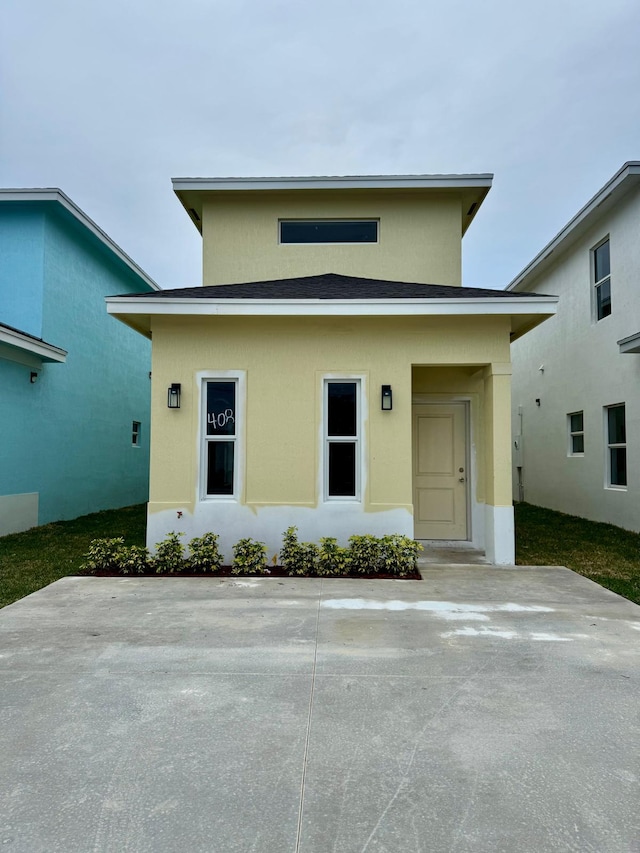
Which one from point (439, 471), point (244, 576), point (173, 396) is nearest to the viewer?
point (244, 576)

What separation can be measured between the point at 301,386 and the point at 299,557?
2.12 meters

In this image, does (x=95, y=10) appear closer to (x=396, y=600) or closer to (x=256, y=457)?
(x=256, y=457)

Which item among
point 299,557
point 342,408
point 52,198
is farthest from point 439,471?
point 52,198

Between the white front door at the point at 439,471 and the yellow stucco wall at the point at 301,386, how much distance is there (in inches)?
38.6

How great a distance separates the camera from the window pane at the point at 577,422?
1162 centimetres

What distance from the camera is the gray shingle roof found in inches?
254

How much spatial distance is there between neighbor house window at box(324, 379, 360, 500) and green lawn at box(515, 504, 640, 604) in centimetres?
252

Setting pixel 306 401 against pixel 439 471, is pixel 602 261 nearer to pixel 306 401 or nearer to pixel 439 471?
pixel 439 471

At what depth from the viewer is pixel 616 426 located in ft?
32.9

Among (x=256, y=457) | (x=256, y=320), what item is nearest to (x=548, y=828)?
(x=256, y=457)

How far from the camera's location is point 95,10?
38.0ft

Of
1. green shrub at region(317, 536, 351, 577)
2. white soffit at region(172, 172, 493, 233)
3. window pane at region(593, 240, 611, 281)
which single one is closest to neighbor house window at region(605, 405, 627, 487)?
window pane at region(593, 240, 611, 281)

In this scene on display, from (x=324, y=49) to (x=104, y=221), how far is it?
66.9 feet

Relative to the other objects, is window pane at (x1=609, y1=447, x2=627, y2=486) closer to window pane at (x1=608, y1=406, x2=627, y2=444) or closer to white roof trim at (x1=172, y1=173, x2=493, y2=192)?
window pane at (x1=608, y1=406, x2=627, y2=444)
